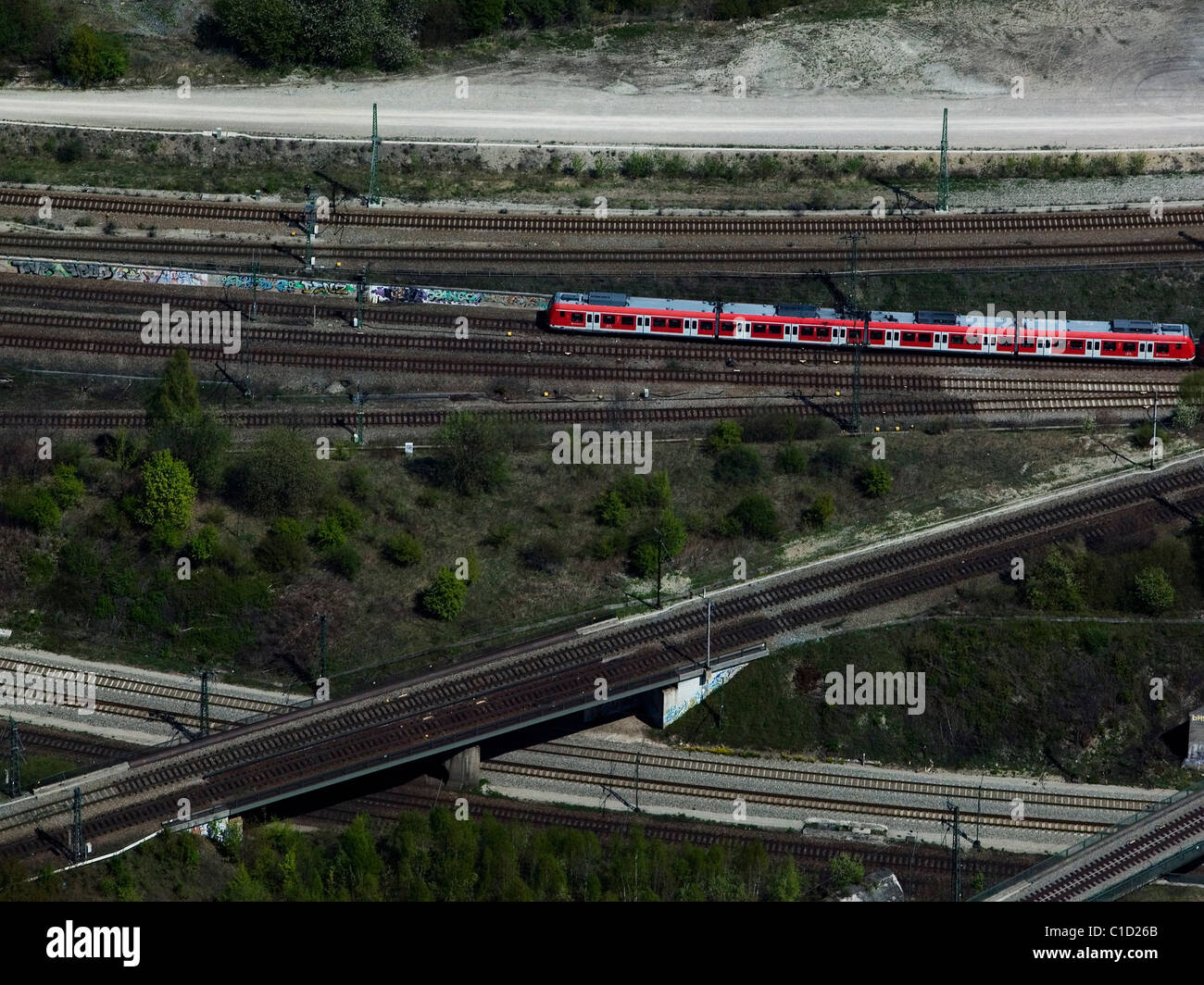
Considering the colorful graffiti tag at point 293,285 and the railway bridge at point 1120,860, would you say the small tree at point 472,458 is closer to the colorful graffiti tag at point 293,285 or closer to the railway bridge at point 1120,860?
the colorful graffiti tag at point 293,285

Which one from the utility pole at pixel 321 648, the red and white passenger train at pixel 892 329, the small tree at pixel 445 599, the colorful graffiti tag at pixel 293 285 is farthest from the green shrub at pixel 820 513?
the colorful graffiti tag at pixel 293 285

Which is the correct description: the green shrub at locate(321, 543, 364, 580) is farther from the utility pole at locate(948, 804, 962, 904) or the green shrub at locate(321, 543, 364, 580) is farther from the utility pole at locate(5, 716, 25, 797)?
the utility pole at locate(948, 804, 962, 904)

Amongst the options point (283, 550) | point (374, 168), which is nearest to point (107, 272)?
point (374, 168)

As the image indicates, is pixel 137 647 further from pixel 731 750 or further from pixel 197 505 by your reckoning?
pixel 731 750

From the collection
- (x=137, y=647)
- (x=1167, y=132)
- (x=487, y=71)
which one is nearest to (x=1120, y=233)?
(x=1167, y=132)
